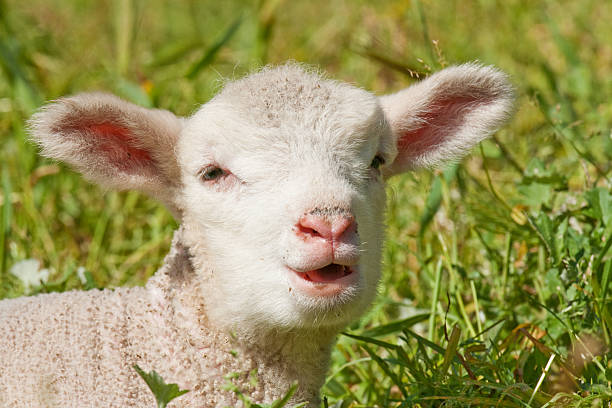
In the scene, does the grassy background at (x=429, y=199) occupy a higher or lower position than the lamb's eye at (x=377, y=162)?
lower

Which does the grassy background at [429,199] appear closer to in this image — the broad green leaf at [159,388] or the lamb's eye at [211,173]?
the lamb's eye at [211,173]

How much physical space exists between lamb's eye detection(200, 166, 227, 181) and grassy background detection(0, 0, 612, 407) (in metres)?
0.65

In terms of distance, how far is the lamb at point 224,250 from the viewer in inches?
103

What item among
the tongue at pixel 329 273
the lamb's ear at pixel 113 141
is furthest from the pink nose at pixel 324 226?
the lamb's ear at pixel 113 141

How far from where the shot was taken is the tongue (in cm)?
256

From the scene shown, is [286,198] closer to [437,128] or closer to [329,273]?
[329,273]

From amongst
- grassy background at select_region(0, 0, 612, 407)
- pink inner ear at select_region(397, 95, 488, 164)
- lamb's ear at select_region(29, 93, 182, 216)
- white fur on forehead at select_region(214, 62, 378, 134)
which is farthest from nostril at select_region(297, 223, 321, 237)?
pink inner ear at select_region(397, 95, 488, 164)

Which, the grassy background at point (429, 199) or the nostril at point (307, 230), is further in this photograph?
the grassy background at point (429, 199)

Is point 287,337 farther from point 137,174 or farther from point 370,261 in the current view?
point 137,174

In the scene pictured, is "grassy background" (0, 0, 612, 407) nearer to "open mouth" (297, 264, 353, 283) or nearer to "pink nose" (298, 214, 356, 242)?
"open mouth" (297, 264, 353, 283)

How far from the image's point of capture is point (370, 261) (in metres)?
2.81

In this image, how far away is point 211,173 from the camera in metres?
2.86

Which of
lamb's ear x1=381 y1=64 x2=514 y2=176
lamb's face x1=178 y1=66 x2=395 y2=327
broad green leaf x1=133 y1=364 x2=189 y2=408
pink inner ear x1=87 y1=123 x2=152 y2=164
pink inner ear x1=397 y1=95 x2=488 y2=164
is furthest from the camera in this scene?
pink inner ear x1=397 y1=95 x2=488 y2=164

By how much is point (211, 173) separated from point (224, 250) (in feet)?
0.89
